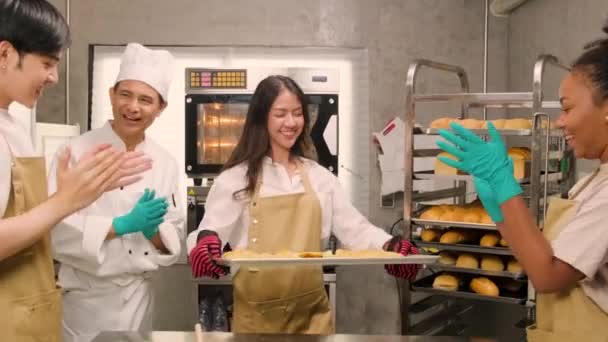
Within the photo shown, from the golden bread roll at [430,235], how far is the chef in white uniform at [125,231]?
→ 3.95ft

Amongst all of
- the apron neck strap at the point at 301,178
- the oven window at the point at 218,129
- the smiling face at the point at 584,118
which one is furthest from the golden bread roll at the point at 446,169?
the smiling face at the point at 584,118

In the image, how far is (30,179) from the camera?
1.51 m

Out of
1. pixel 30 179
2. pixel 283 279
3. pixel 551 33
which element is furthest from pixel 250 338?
pixel 551 33

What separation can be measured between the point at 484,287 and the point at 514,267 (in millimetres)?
162

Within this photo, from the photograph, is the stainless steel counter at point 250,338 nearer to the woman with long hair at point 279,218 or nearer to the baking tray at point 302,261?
the baking tray at point 302,261

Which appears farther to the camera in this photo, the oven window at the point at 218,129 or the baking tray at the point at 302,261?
the oven window at the point at 218,129

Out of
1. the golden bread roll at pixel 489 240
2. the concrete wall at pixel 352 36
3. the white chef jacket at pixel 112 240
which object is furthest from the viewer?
the concrete wall at pixel 352 36

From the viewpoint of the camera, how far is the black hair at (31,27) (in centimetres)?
139

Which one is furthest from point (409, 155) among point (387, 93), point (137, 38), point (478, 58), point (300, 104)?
point (137, 38)

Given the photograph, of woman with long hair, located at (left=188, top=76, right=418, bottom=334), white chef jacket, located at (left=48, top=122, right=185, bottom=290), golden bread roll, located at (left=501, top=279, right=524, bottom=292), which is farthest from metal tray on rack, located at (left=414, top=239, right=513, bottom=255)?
white chef jacket, located at (left=48, top=122, right=185, bottom=290)

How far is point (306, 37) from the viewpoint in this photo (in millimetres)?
4043

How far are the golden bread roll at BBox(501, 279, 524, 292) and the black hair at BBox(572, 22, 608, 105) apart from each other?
5.46 ft

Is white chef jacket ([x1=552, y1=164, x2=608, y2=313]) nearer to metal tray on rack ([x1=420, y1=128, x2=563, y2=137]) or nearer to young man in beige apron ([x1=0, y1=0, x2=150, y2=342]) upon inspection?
young man in beige apron ([x1=0, y1=0, x2=150, y2=342])

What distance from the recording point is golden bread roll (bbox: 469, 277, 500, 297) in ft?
9.30
